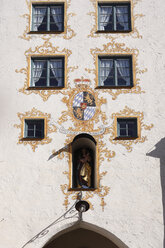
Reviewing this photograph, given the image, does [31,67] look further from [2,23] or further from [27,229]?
[27,229]

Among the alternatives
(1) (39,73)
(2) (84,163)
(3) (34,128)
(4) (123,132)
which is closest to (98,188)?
(2) (84,163)

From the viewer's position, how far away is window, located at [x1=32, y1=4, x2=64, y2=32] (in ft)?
71.5

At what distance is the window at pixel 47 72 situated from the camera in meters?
20.9

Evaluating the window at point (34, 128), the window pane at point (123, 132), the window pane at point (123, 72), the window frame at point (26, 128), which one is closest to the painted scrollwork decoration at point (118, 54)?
the window pane at point (123, 72)

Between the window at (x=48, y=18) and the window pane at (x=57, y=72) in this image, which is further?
the window at (x=48, y=18)

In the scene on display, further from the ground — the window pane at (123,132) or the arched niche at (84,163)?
the window pane at (123,132)

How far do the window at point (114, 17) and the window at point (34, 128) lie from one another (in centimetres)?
452

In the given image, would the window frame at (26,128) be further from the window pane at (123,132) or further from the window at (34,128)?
the window pane at (123,132)

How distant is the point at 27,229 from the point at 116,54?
7.27m

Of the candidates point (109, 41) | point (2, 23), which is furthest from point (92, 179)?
point (2, 23)

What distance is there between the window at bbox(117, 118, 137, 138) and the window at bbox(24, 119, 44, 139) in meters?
2.76

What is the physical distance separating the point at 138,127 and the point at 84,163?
230cm

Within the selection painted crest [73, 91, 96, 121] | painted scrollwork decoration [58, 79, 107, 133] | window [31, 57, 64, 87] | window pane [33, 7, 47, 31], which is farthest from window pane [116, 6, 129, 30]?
painted crest [73, 91, 96, 121]

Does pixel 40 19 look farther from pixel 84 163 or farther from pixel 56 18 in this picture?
pixel 84 163
